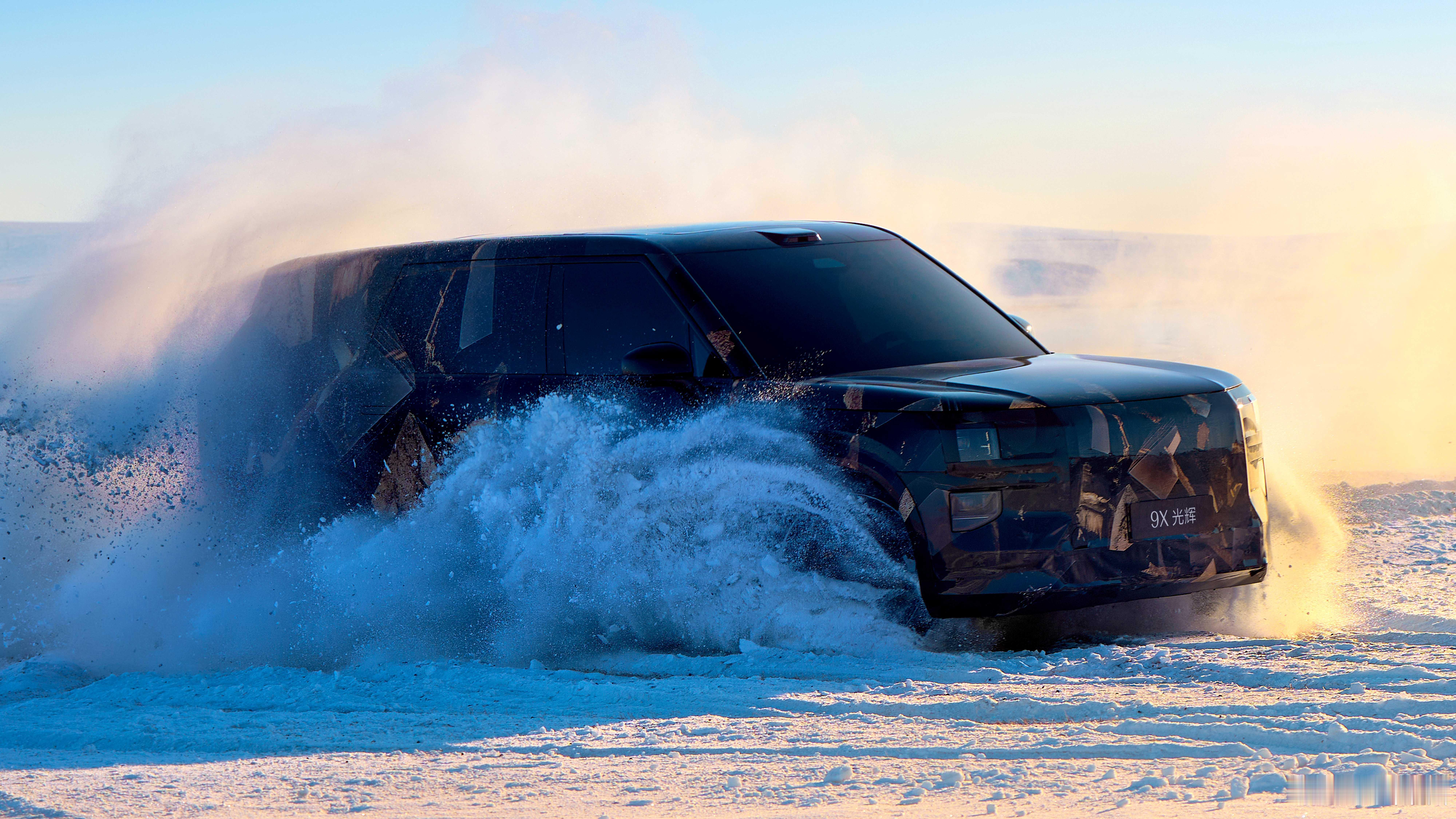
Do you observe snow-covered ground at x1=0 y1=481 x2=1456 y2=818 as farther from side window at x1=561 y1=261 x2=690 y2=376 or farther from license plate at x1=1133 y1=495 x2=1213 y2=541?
side window at x1=561 y1=261 x2=690 y2=376

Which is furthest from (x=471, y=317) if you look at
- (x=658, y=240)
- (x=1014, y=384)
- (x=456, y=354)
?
(x=1014, y=384)

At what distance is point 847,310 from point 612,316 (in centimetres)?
97

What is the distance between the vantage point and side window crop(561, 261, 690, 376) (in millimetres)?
5566

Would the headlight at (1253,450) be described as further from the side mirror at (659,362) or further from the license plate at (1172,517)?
the side mirror at (659,362)

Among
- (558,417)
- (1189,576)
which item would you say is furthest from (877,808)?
(558,417)

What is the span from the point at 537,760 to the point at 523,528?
5.58 ft

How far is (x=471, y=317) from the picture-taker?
602cm

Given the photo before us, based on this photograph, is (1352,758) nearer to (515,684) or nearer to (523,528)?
(515,684)

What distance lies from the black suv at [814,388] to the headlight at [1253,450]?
13 mm

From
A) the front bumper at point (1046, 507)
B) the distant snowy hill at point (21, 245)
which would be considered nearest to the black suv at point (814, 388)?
the front bumper at point (1046, 507)

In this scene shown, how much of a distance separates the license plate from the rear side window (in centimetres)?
238

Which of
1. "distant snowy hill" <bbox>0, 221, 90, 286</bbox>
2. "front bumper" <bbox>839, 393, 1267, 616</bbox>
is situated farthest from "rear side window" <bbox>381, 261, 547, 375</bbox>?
"distant snowy hill" <bbox>0, 221, 90, 286</bbox>

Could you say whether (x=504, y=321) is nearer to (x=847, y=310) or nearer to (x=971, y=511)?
(x=847, y=310)

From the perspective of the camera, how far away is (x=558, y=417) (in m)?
5.54
